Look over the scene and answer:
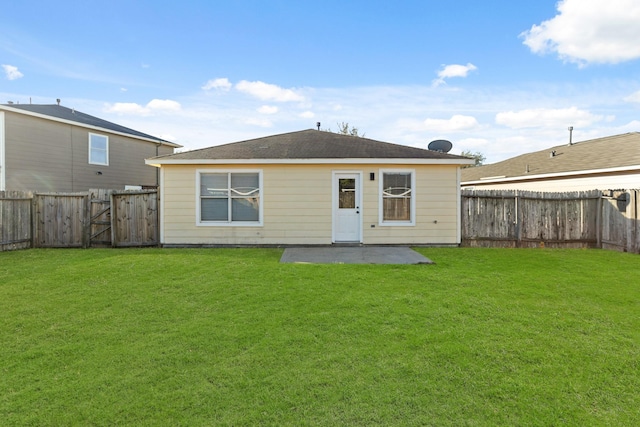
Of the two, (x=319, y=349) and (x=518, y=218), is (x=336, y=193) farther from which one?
(x=319, y=349)

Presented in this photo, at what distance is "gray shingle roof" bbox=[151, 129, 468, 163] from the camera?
9.41 metres

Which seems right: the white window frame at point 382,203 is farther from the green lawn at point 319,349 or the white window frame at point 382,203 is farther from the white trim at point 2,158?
the white trim at point 2,158

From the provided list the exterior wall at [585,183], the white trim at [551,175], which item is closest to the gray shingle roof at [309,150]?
the white trim at [551,175]

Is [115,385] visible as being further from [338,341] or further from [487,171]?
[487,171]

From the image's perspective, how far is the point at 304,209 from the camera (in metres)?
9.56

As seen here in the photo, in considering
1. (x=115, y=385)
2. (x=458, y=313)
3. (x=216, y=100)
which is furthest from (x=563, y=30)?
(x=115, y=385)

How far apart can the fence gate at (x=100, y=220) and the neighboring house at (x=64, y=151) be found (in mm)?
5871

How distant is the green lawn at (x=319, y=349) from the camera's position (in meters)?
2.35

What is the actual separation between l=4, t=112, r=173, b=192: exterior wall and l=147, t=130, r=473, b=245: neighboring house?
784 cm

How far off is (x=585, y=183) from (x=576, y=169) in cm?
61

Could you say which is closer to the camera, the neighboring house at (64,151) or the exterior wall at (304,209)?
the exterior wall at (304,209)

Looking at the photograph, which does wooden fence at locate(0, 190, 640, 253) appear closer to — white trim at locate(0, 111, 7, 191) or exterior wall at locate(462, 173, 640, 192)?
exterior wall at locate(462, 173, 640, 192)

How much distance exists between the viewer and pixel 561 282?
5688mm

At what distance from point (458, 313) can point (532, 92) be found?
14.3 meters
